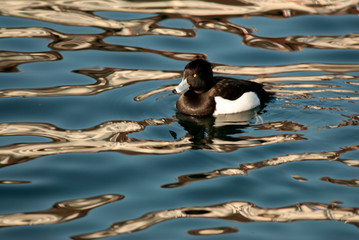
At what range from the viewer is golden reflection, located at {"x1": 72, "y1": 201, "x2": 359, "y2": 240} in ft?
19.9

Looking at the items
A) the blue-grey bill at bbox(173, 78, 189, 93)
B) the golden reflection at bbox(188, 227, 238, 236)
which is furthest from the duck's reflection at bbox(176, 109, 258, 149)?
the golden reflection at bbox(188, 227, 238, 236)

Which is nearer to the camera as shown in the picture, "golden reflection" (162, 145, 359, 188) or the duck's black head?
"golden reflection" (162, 145, 359, 188)

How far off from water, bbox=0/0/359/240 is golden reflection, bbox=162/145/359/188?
0.08 ft

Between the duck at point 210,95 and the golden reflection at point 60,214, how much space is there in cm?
307

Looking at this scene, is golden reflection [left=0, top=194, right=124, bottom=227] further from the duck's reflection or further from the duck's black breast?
the duck's black breast

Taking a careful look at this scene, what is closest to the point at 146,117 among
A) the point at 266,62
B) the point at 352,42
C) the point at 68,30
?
the point at 266,62

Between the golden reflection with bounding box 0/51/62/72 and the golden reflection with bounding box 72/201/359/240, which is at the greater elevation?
the golden reflection with bounding box 0/51/62/72

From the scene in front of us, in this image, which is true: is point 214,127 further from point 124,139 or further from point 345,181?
point 345,181

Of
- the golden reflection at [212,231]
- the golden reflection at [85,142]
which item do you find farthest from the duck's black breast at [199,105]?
Answer: the golden reflection at [212,231]

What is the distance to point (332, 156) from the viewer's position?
24.8 ft

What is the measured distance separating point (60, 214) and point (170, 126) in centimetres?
293

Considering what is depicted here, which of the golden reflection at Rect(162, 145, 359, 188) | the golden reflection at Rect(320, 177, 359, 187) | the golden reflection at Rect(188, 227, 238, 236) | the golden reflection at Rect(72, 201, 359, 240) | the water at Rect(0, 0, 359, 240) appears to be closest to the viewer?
the golden reflection at Rect(188, 227, 238, 236)

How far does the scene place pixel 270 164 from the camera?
7.35 meters

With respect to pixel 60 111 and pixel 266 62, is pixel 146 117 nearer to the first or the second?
pixel 60 111
